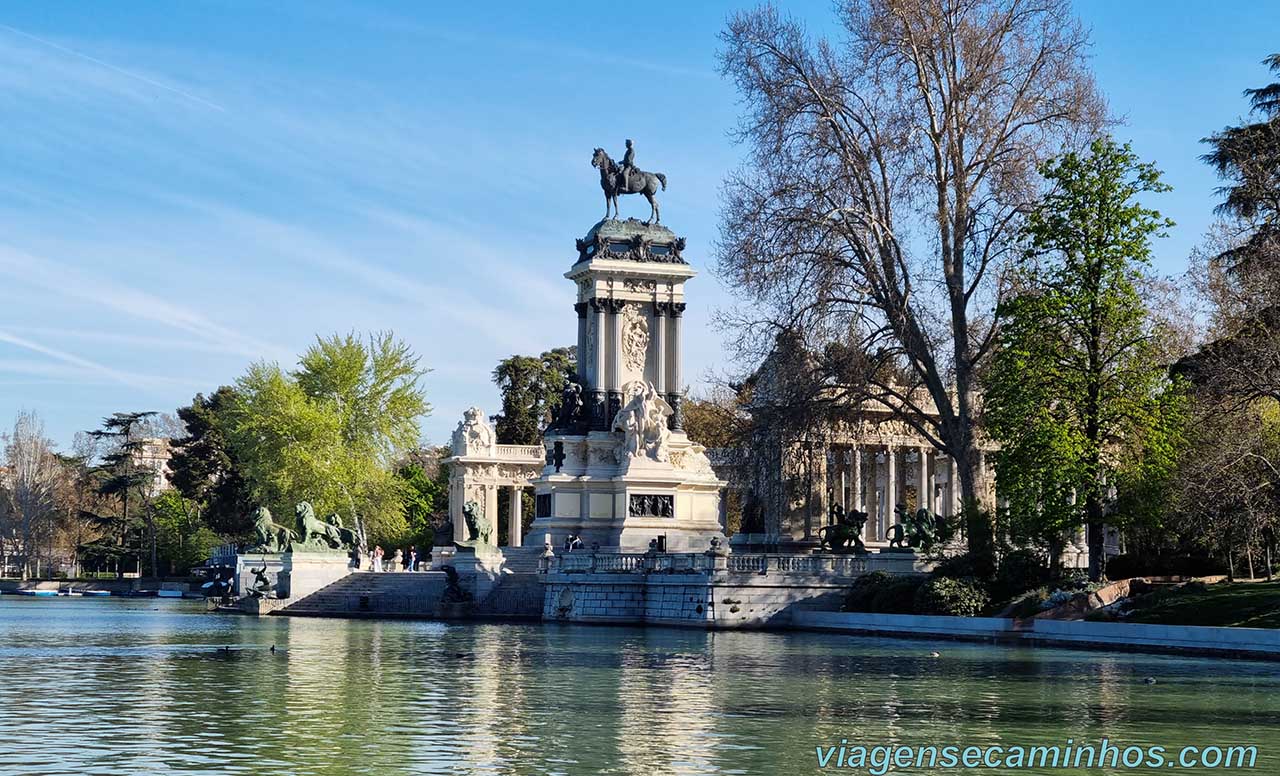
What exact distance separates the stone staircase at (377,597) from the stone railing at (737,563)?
858cm

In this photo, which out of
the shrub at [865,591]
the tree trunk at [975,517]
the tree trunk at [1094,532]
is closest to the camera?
the tree trunk at [1094,532]

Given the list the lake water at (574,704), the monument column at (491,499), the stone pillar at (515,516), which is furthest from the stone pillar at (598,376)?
the lake water at (574,704)

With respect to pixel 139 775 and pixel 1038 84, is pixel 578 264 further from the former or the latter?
pixel 139 775

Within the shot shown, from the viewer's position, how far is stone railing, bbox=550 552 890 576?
44.5m

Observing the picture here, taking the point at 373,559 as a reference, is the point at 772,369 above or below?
above

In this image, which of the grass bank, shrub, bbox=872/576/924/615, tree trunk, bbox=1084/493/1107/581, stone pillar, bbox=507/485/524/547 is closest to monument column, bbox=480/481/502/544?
stone pillar, bbox=507/485/524/547

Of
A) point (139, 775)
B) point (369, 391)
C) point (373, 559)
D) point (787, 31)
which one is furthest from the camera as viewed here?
point (369, 391)

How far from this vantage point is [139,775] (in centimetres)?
1578

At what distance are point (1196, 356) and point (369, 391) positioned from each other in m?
46.2

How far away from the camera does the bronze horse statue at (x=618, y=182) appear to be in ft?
210

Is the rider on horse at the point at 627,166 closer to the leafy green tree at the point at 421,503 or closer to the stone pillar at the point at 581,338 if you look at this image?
the stone pillar at the point at 581,338

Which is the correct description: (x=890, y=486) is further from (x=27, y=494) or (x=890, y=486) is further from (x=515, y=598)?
(x=27, y=494)

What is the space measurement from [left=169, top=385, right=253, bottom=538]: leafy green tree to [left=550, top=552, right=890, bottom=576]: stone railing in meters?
55.8

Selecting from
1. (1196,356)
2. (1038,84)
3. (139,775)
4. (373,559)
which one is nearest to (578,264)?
(373,559)
